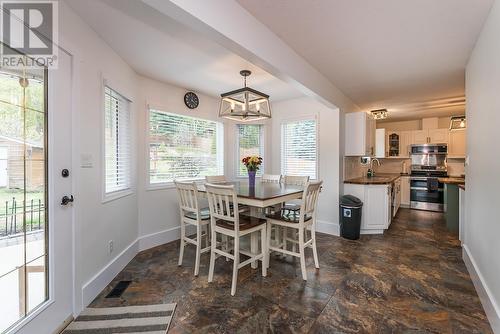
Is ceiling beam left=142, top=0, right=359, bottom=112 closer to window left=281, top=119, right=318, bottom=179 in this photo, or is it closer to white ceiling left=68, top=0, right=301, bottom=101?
white ceiling left=68, top=0, right=301, bottom=101

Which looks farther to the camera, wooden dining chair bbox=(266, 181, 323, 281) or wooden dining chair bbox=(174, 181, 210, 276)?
wooden dining chair bbox=(174, 181, 210, 276)

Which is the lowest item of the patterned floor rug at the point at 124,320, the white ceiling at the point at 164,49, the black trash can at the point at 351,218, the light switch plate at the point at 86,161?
the patterned floor rug at the point at 124,320

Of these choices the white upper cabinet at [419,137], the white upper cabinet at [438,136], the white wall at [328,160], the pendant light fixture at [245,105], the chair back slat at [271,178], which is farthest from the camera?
the white upper cabinet at [419,137]

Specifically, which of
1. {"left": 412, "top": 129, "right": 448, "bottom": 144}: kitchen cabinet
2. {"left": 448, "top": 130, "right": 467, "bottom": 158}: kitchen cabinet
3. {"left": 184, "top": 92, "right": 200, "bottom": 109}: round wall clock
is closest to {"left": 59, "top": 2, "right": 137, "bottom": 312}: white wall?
{"left": 184, "top": 92, "right": 200, "bottom": 109}: round wall clock

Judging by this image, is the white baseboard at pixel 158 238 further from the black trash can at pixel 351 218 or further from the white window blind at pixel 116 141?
the black trash can at pixel 351 218

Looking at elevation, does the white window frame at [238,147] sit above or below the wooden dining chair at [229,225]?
above

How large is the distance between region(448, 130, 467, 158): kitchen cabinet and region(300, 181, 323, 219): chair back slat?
16.9ft

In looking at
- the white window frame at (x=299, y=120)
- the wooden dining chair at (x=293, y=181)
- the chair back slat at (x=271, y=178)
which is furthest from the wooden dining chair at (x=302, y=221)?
the white window frame at (x=299, y=120)

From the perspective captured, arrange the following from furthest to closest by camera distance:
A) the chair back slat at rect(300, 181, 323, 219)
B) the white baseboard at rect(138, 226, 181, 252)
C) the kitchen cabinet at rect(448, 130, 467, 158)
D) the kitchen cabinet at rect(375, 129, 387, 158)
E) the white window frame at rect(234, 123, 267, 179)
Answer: the kitchen cabinet at rect(375, 129, 387, 158) → the kitchen cabinet at rect(448, 130, 467, 158) → the white window frame at rect(234, 123, 267, 179) → the white baseboard at rect(138, 226, 181, 252) → the chair back slat at rect(300, 181, 323, 219)

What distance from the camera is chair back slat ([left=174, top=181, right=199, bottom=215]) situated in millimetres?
2602

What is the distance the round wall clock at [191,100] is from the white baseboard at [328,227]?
3.06 meters

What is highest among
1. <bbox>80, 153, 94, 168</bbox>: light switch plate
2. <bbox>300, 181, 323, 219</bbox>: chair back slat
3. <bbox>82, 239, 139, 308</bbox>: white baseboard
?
<bbox>80, 153, 94, 168</bbox>: light switch plate

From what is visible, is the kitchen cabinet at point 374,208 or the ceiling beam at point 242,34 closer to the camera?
the ceiling beam at point 242,34

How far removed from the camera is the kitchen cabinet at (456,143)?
18.0 feet
